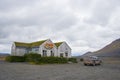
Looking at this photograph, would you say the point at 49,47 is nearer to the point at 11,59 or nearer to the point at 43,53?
the point at 43,53

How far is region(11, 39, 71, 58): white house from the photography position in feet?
165

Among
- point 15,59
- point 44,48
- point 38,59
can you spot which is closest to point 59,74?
point 38,59

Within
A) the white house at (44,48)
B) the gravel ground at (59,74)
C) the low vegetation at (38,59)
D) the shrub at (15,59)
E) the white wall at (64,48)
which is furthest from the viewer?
the white wall at (64,48)

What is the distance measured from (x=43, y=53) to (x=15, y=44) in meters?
9.02

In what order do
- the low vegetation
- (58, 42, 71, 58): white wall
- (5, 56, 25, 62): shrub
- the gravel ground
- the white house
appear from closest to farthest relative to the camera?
the gravel ground, the low vegetation, (5, 56, 25, 62): shrub, the white house, (58, 42, 71, 58): white wall

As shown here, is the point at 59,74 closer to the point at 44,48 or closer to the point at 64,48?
the point at 44,48

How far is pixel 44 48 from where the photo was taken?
50.1 metres

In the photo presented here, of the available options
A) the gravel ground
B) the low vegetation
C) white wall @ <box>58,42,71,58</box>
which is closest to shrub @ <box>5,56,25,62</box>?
the low vegetation

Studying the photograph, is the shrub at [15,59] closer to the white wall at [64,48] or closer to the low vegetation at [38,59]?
the low vegetation at [38,59]

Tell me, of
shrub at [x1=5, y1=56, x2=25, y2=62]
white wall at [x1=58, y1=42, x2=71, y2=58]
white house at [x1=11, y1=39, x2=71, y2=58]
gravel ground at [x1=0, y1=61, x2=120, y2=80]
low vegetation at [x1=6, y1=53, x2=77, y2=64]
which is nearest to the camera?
gravel ground at [x1=0, y1=61, x2=120, y2=80]

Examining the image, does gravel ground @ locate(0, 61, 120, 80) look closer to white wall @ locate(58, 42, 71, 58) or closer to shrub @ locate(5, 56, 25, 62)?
shrub @ locate(5, 56, 25, 62)

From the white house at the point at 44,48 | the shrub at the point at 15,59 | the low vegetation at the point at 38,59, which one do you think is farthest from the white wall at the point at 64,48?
the shrub at the point at 15,59

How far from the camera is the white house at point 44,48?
5016cm

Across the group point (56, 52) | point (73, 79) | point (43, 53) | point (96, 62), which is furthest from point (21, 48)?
point (73, 79)
